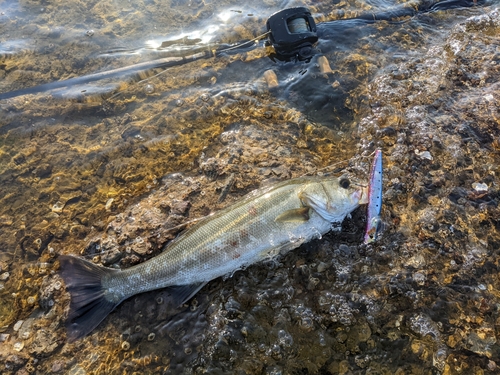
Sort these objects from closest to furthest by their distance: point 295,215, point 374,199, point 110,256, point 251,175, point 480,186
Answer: point 374,199 < point 295,215 < point 110,256 < point 480,186 < point 251,175

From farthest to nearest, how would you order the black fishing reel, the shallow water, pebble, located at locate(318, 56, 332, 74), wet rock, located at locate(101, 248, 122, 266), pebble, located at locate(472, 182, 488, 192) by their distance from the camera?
the black fishing reel < pebble, located at locate(318, 56, 332, 74) < pebble, located at locate(472, 182, 488, 192) < wet rock, located at locate(101, 248, 122, 266) < the shallow water

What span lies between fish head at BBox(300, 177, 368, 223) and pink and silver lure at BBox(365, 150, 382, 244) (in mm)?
176

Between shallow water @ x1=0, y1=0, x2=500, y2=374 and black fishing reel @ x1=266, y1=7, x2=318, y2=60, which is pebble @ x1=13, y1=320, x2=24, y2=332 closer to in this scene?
shallow water @ x1=0, y1=0, x2=500, y2=374

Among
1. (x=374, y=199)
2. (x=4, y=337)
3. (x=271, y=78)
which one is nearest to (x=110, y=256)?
(x=4, y=337)

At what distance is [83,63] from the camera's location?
5.88 metres

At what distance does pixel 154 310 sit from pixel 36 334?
111 centimetres

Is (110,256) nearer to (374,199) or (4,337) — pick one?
(4,337)

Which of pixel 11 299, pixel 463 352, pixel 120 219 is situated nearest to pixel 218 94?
pixel 120 219

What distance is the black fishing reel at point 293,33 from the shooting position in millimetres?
5562

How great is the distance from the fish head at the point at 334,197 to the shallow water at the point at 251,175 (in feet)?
1.03

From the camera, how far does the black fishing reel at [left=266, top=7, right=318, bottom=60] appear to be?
5.56 meters

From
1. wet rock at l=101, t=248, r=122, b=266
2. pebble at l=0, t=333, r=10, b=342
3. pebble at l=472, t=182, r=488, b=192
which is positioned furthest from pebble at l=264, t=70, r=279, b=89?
pebble at l=0, t=333, r=10, b=342

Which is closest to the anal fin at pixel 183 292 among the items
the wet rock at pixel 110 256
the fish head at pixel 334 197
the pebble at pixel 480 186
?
the wet rock at pixel 110 256

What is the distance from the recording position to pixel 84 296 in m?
3.12
